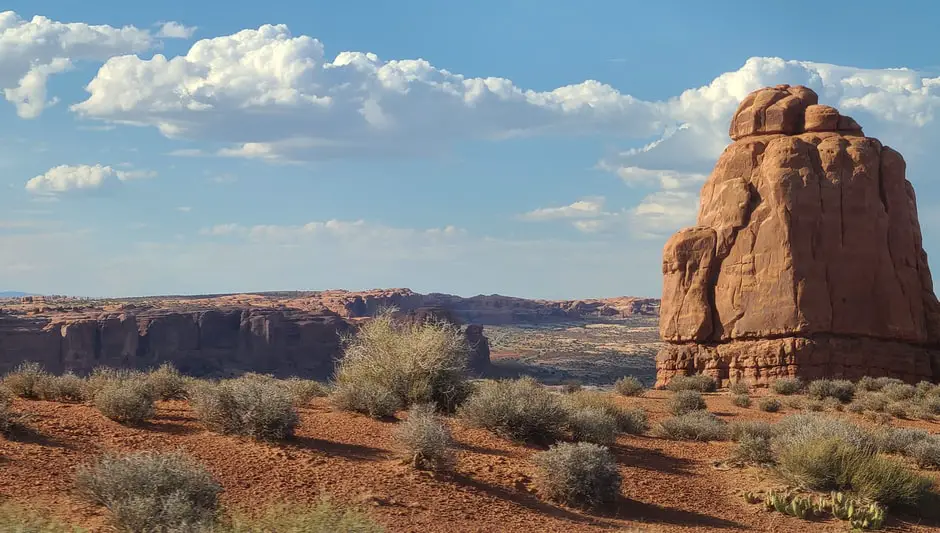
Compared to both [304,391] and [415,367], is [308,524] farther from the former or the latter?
[304,391]

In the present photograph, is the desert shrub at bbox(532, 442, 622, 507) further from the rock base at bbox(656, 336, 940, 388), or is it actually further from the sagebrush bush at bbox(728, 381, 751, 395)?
the rock base at bbox(656, 336, 940, 388)

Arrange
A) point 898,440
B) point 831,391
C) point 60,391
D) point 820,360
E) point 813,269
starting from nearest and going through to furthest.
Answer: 1. point 60,391
2. point 898,440
3. point 831,391
4. point 820,360
5. point 813,269

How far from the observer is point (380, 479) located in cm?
1038

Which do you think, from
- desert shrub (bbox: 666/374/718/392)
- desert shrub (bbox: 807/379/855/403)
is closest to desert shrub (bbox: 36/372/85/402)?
desert shrub (bbox: 666/374/718/392)

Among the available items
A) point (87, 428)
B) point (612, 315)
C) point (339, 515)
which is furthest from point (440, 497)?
point (612, 315)

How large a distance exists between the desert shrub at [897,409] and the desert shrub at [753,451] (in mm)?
10334

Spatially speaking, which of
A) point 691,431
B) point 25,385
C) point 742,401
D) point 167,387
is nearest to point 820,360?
point 742,401

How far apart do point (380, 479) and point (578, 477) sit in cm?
239

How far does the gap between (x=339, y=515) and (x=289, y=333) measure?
65.2 meters

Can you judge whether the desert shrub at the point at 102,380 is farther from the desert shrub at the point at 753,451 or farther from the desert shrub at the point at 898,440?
the desert shrub at the point at 898,440

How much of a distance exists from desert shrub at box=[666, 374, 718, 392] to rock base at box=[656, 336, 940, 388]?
4.11ft

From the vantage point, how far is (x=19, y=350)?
58.1 meters

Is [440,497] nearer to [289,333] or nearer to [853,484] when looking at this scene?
[853,484]

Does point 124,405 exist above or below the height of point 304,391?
above
